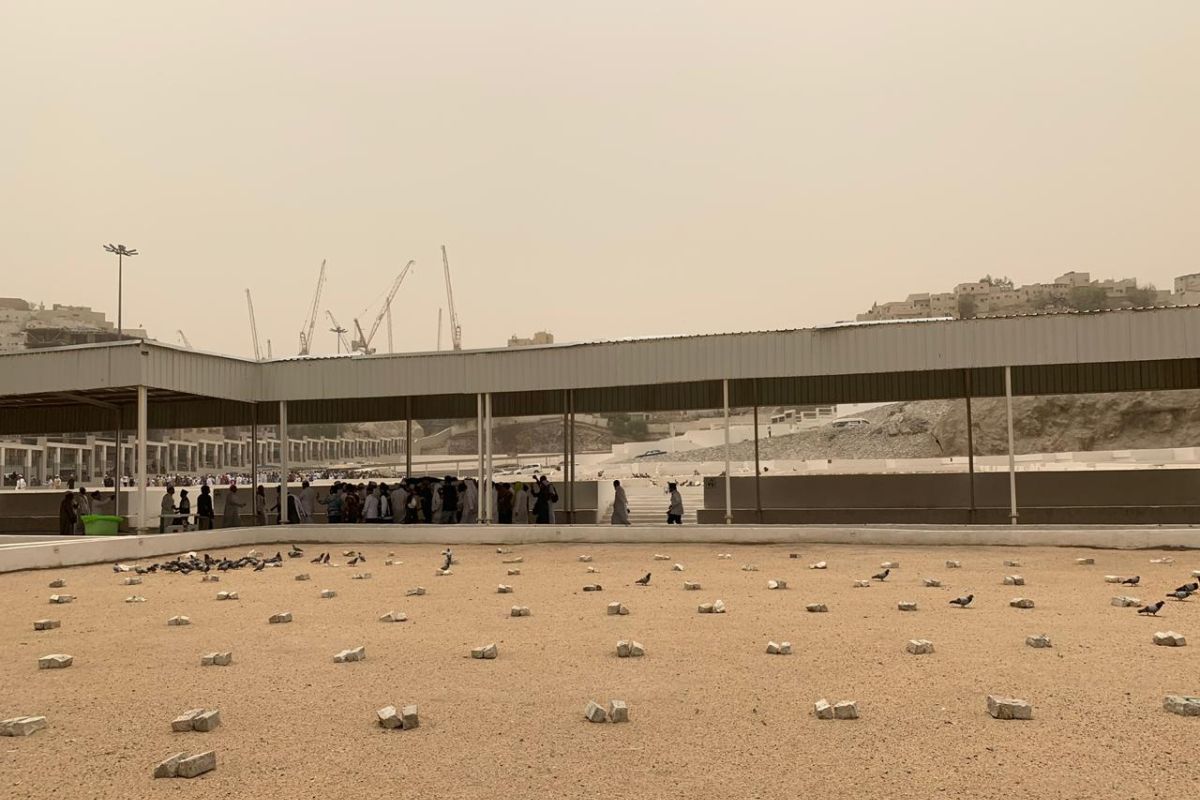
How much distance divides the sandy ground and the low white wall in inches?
226

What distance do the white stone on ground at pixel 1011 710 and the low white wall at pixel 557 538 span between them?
585 inches

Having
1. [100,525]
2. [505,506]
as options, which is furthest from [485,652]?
[100,525]

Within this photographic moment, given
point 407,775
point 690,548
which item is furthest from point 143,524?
point 407,775

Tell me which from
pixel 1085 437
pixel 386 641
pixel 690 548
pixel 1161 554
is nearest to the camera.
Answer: pixel 386 641

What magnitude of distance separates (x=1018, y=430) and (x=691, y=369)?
285 ft

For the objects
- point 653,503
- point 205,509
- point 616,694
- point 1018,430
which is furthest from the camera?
point 1018,430

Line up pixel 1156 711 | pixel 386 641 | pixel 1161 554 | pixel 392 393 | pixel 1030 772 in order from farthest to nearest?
1. pixel 392 393
2. pixel 1161 554
3. pixel 386 641
4. pixel 1156 711
5. pixel 1030 772

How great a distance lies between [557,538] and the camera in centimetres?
2488

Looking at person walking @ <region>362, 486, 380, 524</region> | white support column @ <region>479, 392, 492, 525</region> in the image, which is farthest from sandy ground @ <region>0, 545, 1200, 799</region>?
person walking @ <region>362, 486, 380, 524</region>

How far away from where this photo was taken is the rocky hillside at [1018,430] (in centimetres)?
9288

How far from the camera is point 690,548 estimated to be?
74.7ft

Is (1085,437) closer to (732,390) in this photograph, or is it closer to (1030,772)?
(732,390)

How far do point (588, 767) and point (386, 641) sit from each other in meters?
5.31

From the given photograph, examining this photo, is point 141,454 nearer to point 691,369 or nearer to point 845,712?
point 691,369
